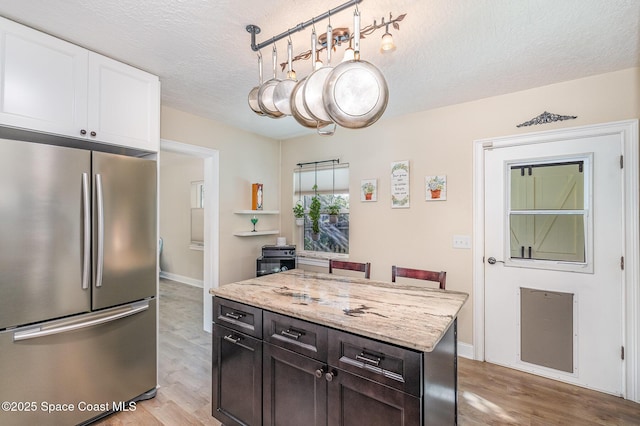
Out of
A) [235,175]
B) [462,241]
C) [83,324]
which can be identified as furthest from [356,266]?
[235,175]

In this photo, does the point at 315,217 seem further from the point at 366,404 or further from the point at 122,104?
the point at 366,404

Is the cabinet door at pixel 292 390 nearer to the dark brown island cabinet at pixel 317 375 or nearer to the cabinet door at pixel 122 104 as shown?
the dark brown island cabinet at pixel 317 375

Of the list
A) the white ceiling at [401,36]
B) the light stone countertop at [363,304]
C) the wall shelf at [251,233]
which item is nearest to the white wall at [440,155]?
the white ceiling at [401,36]

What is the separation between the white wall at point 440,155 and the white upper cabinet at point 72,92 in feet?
7.41

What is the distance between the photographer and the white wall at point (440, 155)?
95.5 inches

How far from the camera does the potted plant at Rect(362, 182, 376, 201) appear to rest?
3.54m

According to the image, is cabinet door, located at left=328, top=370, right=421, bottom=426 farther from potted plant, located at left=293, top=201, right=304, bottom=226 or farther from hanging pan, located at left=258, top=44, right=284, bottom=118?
potted plant, located at left=293, top=201, right=304, bottom=226

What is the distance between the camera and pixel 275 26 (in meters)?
1.79

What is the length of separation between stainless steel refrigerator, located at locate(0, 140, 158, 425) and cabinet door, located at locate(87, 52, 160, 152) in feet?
0.68

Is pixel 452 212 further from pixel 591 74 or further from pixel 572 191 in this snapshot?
pixel 591 74

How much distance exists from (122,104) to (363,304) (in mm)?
2253

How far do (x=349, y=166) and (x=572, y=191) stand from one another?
7.32ft

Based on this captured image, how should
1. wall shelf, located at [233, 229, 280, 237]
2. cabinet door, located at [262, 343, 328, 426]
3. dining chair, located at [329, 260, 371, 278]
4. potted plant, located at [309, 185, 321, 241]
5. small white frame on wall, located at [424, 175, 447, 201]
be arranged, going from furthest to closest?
potted plant, located at [309, 185, 321, 241], wall shelf, located at [233, 229, 280, 237], small white frame on wall, located at [424, 175, 447, 201], dining chair, located at [329, 260, 371, 278], cabinet door, located at [262, 343, 328, 426]

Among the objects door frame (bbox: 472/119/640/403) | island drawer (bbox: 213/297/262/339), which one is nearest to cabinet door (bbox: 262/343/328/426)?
island drawer (bbox: 213/297/262/339)
